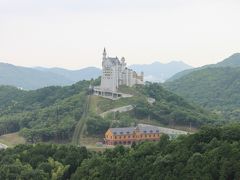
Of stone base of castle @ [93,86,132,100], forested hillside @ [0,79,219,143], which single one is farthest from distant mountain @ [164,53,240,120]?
stone base of castle @ [93,86,132,100]

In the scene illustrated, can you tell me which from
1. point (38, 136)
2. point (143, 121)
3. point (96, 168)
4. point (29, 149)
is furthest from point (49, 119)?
point (96, 168)

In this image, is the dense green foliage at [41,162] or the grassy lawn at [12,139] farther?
the grassy lawn at [12,139]

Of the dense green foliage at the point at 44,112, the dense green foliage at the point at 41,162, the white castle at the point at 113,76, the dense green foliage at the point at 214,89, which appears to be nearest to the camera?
the dense green foliage at the point at 41,162

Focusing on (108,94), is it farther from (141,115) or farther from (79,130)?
(79,130)

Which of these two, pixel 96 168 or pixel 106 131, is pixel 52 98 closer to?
pixel 106 131

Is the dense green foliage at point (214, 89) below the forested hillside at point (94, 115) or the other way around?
the other way around

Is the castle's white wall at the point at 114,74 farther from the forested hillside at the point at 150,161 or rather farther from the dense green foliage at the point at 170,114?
the forested hillside at the point at 150,161

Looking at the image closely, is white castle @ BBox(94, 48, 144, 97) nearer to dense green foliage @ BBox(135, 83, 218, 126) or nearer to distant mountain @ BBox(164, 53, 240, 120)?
dense green foliage @ BBox(135, 83, 218, 126)

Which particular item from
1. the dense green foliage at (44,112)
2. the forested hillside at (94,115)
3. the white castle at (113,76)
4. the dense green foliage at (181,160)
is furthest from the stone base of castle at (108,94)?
the dense green foliage at (181,160)
